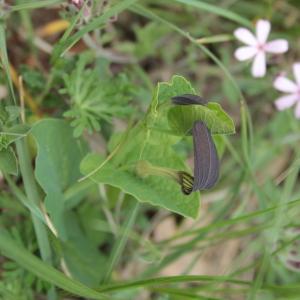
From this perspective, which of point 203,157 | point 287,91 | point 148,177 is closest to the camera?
point 203,157

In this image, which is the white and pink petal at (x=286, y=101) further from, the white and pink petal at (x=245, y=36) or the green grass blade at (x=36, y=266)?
the green grass blade at (x=36, y=266)

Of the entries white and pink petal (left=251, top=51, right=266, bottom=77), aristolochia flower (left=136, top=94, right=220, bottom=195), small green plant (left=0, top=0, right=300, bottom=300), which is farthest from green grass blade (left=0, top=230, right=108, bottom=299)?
white and pink petal (left=251, top=51, right=266, bottom=77)

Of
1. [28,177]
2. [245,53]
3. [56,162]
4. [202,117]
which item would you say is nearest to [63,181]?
[56,162]

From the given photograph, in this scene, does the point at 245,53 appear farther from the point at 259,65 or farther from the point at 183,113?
the point at 183,113

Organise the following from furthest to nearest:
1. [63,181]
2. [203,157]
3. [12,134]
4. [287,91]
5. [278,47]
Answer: [287,91]
[278,47]
[63,181]
[12,134]
[203,157]

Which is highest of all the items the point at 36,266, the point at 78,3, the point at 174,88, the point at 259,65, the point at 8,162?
the point at 259,65

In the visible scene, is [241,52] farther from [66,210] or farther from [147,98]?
[66,210]

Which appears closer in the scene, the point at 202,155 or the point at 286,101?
the point at 202,155
